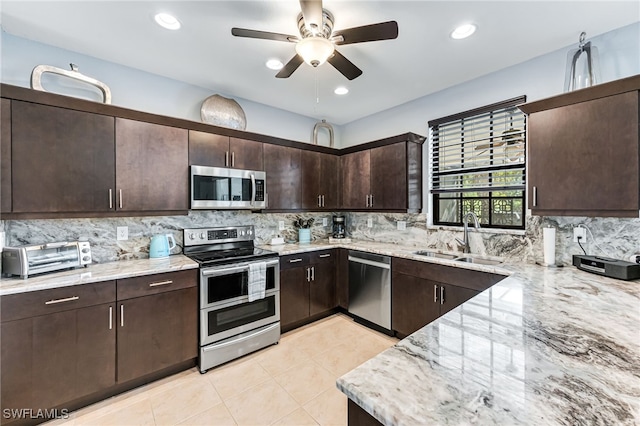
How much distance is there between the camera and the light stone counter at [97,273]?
1716 mm

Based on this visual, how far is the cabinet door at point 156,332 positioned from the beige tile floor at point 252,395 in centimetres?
20

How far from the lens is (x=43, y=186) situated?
196 centimetres

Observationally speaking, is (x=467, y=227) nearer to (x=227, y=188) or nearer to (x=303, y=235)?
(x=303, y=235)

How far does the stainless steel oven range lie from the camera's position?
240cm

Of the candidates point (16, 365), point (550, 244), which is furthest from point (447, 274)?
point (16, 365)

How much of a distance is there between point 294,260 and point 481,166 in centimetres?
231

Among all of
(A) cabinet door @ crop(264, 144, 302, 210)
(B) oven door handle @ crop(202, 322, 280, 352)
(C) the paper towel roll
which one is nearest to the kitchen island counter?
(C) the paper towel roll

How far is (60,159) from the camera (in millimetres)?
2021

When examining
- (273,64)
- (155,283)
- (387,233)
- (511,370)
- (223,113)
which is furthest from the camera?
(387,233)

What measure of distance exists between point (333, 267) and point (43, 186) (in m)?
2.84

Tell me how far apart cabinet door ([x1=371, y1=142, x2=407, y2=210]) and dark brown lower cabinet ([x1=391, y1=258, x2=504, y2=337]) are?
2.54ft

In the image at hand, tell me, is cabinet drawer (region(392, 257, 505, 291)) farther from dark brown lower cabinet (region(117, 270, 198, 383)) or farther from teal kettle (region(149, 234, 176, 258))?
teal kettle (region(149, 234, 176, 258))

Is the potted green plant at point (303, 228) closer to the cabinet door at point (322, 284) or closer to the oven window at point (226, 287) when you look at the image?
the cabinet door at point (322, 284)

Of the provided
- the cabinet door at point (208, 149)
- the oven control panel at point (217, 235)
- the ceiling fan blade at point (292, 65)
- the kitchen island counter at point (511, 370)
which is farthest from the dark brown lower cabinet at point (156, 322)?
the kitchen island counter at point (511, 370)
